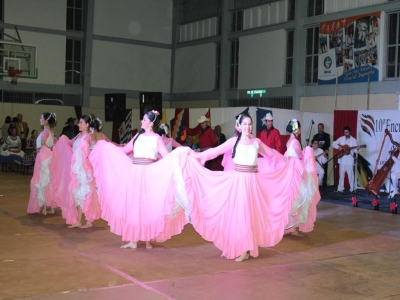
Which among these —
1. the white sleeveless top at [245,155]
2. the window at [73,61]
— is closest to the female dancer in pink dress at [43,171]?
the white sleeveless top at [245,155]

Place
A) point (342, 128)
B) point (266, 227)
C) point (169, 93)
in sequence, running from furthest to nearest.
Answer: point (169, 93), point (342, 128), point (266, 227)

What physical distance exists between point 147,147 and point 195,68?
791 inches

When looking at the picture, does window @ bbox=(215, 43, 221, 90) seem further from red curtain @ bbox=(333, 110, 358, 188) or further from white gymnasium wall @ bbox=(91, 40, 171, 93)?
red curtain @ bbox=(333, 110, 358, 188)

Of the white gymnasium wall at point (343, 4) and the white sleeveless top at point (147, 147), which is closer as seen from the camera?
the white sleeveless top at point (147, 147)

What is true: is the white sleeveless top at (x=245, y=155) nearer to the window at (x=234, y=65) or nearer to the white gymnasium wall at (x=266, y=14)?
the white gymnasium wall at (x=266, y=14)

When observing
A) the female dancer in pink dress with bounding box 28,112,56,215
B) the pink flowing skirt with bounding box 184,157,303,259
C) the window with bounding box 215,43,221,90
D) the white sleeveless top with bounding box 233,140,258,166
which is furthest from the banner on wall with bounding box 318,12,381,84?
the white sleeveless top with bounding box 233,140,258,166

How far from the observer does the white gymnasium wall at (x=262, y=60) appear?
2239cm

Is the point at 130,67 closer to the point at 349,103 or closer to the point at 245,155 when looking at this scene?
the point at 349,103

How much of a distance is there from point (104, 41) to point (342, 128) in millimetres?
14352

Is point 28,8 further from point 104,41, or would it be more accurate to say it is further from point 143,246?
point 143,246

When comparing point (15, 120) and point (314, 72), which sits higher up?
point (314, 72)

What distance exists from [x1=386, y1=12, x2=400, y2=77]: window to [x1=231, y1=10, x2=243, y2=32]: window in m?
7.84

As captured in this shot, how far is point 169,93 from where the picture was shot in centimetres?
2875

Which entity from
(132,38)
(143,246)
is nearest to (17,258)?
(143,246)
